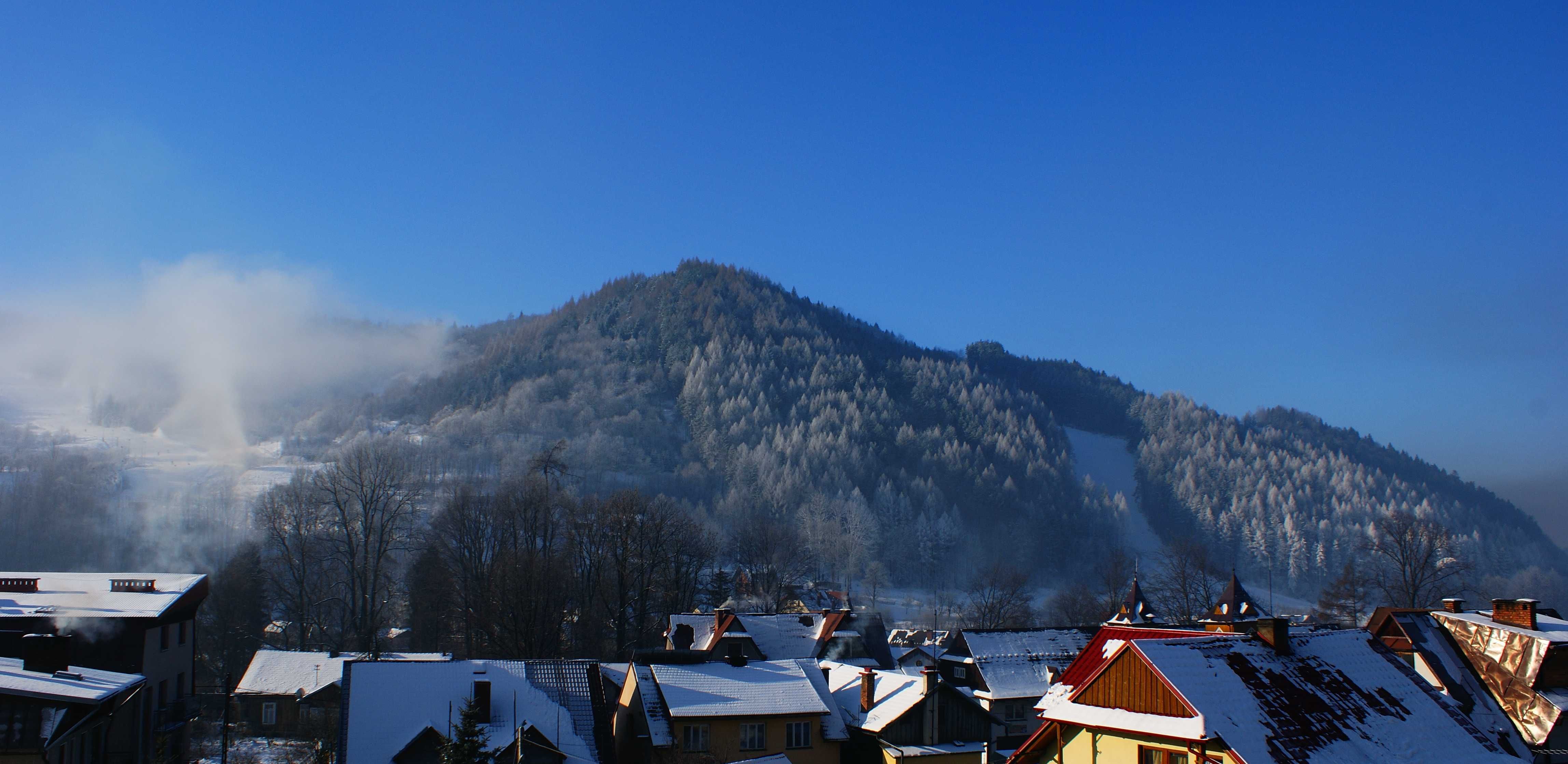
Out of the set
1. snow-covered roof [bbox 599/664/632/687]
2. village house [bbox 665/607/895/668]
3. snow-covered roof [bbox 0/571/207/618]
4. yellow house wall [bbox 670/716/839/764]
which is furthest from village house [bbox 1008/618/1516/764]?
village house [bbox 665/607/895/668]

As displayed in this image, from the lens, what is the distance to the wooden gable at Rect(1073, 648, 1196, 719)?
1582cm

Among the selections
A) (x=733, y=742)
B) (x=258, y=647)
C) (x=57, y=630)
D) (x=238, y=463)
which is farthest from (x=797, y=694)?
(x=238, y=463)

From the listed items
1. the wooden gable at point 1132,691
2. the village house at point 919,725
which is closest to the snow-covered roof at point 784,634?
the village house at point 919,725

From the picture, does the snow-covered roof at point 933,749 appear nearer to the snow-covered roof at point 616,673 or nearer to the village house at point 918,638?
the snow-covered roof at point 616,673

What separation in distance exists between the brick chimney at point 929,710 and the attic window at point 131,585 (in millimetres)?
28797

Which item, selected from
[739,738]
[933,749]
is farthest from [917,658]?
[739,738]

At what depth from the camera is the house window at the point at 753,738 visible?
33656mm

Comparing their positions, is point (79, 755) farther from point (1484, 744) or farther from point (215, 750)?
point (1484, 744)

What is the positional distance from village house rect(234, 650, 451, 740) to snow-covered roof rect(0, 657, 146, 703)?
70.4ft

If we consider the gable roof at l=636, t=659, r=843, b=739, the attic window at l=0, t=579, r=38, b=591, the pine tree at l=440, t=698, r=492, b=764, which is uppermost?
the attic window at l=0, t=579, r=38, b=591

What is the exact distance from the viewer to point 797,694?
115 ft

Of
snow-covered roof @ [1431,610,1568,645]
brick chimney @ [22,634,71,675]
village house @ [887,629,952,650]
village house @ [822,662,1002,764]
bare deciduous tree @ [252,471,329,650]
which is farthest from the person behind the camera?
bare deciduous tree @ [252,471,329,650]

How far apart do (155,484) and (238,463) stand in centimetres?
2043

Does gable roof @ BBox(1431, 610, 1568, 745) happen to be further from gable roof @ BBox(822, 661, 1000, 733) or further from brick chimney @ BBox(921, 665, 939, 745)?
gable roof @ BBox(822, 661, 1000, 733)
